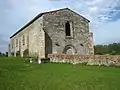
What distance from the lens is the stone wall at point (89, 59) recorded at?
2392 centimetres

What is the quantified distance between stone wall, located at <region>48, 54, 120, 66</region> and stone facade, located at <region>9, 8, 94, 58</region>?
531 centimetres

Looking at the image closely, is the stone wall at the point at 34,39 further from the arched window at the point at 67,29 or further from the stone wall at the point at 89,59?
the stone wall at the point at 89,59

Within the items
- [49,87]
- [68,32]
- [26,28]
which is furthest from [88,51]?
[49,87]

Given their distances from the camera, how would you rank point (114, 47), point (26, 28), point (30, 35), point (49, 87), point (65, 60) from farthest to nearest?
1. point (114, 47)
2. point (26, 28)
3. point (30, 35)
4. point (65, 60)
5. point (49, 87)

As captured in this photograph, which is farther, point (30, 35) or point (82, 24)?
point (30, 35)

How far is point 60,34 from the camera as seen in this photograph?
3797 cm

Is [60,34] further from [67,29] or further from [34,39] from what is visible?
[34,39]

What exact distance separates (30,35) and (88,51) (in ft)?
35.5

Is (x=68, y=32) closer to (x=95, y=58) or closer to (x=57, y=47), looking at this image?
(x=57, y=47)

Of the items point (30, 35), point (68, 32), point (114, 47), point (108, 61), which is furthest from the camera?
point (114, 47)

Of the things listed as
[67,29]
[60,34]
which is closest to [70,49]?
[60,34]

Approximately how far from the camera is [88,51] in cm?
3962

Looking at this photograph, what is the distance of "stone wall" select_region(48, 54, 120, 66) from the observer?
2392 centimetres

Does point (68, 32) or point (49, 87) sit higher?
point (68, 32)
